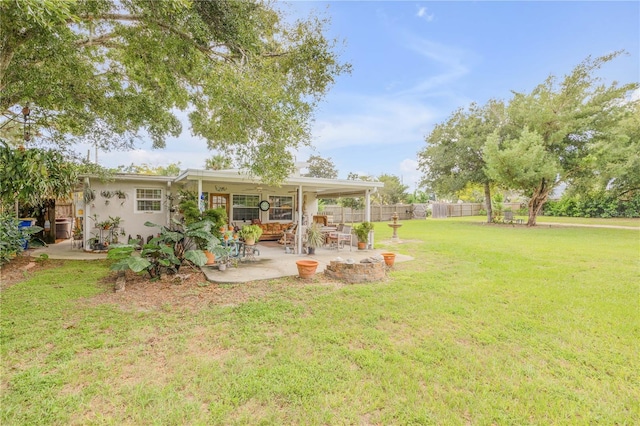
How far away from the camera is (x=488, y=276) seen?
253 inches

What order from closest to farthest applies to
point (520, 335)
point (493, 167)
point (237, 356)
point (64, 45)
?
1. point (237, 356)
2. point (520, 335)
3. point (64, 45)
4. point (493, 167)

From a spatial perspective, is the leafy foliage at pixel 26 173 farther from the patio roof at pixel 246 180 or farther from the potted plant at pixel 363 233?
the potted plant at pixel 363 233

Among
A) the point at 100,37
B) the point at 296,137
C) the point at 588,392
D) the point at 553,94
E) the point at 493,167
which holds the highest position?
the point at 553,94

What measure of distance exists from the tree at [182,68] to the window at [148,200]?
3049 mm

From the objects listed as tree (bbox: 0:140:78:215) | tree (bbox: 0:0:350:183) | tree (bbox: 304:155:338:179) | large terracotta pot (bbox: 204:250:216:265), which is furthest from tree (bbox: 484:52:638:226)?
tree (bbox: 304:155:338:179)

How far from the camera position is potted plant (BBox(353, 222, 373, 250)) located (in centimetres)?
982

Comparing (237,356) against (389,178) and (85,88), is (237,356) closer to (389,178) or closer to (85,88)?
(85,88)

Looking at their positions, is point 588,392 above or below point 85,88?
below

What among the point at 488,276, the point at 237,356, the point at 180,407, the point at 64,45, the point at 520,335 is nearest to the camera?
the point at 180,407

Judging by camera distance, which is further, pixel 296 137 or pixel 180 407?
pixel 296 137

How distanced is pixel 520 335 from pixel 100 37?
32.5 ft

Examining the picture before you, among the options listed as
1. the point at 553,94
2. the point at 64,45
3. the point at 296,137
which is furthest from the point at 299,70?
the point at 553,94

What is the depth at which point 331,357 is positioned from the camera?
3064 millimetres

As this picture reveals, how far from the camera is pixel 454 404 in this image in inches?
93.6
